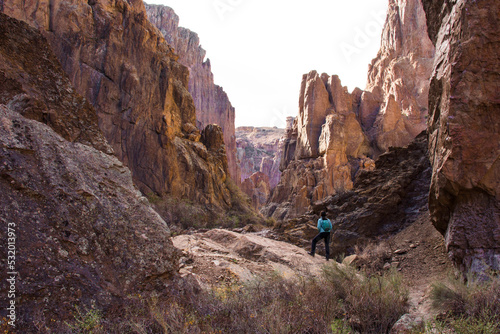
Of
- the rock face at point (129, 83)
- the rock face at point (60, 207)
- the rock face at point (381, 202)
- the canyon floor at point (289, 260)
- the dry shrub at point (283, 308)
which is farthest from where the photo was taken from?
the rock face at point (129, 83)

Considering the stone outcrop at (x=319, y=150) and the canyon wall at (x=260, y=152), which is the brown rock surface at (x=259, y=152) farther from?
the stone outcrop at (x=319, y=150)

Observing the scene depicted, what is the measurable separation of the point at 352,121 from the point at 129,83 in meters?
37.2

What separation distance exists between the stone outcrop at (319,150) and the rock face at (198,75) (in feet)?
90.4

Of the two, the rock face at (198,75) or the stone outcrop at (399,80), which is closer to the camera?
the stone outcrop at (399,80)

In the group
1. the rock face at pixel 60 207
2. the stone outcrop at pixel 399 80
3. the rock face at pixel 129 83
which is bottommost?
the rock face at pixel 60 207

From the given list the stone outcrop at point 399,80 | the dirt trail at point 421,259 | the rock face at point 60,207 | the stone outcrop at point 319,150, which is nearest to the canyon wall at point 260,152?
the stone outcrop at point 399,80

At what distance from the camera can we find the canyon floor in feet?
17.8

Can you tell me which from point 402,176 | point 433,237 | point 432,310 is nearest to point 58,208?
point 432,310

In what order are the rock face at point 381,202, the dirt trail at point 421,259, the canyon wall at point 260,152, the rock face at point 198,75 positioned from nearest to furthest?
1. the dirt trail at point 421,259
2. the rock face at point 381,202
3. the rock face at point 198,75
4. the canyon wall at point 260,152

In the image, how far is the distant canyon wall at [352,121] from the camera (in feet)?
151

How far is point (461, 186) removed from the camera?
494 cm

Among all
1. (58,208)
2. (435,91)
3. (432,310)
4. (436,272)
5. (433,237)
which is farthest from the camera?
(433,237)

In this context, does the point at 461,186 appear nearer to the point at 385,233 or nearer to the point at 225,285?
the point at 225,285

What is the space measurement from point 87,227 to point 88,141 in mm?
1670
